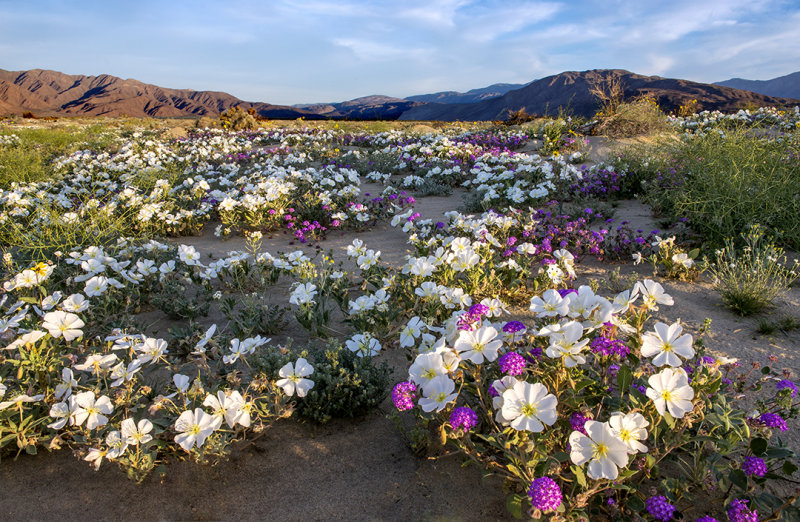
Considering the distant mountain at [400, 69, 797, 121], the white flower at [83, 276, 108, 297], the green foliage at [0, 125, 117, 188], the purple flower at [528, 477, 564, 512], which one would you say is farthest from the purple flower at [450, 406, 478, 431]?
the distant mountain at [400, 69, 797, 121]

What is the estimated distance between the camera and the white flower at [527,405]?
1540mm

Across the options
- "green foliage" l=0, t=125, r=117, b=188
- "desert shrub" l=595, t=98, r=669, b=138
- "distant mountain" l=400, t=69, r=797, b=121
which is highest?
"distant mountain" l=400, t=69, r=797, b=121

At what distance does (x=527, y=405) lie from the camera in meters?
1.58

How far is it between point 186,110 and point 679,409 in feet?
226

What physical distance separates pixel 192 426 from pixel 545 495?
1.48m

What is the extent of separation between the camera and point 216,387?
2.32 m

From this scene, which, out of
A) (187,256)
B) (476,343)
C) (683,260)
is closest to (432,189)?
(683,260)

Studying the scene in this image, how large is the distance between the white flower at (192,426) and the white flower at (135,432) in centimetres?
16

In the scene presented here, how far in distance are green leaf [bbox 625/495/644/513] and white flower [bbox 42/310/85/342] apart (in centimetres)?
276

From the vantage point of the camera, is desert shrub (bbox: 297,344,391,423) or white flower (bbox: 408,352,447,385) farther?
desert shrub (bbox: 297,344,391,423)

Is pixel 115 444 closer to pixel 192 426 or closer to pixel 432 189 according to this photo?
pixel 192 426

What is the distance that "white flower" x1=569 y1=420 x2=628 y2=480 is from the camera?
1.46 metres

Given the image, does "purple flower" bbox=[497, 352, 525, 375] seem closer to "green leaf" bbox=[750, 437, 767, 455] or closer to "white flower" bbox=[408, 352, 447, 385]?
"white flower" bbox=[408, 352, 447, 385]

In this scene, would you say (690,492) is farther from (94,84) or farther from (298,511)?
(94,84)
